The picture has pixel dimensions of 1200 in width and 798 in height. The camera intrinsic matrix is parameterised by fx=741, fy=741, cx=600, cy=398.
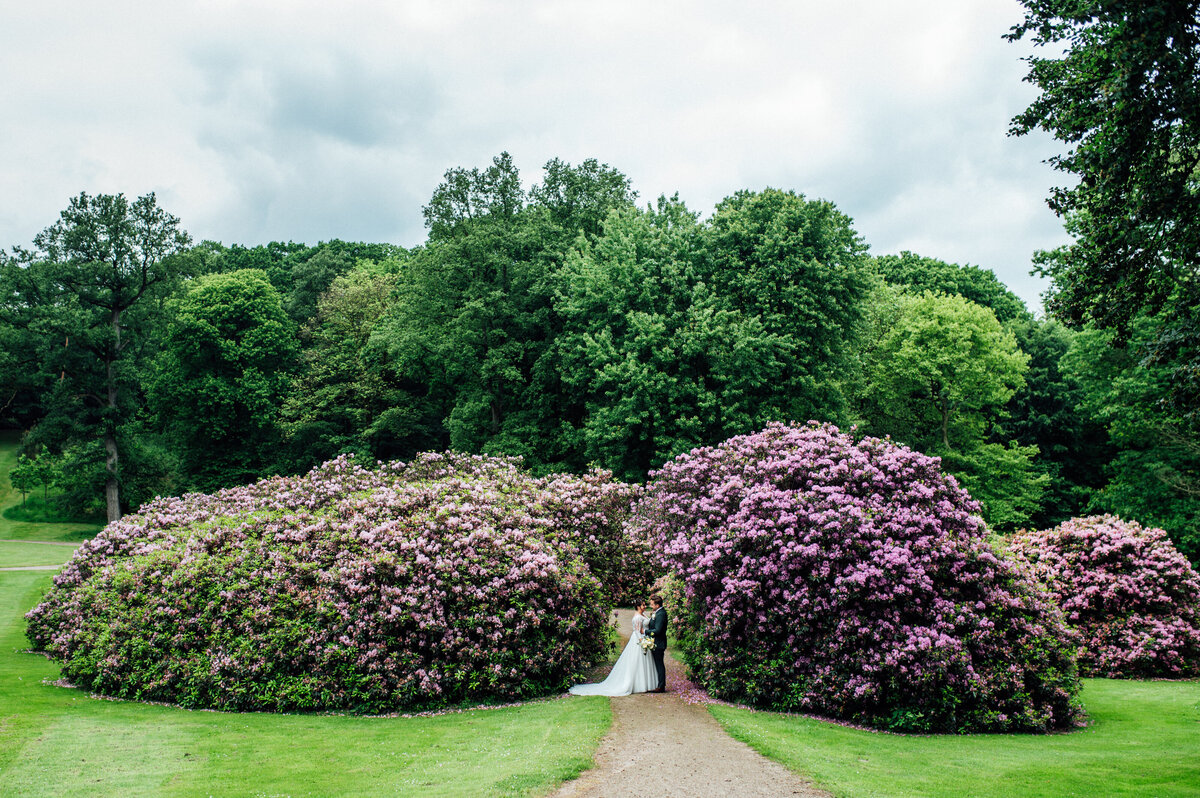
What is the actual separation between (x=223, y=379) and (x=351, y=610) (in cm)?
4101

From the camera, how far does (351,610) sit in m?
15.5

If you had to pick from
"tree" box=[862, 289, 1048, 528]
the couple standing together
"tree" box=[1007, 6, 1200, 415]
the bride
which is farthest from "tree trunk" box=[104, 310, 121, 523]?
"tree" box=[1007, 6, 1200, 415]

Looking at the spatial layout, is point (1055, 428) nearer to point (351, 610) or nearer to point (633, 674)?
point (633, 674)

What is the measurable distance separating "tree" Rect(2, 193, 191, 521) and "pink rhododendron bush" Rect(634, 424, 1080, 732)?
4431cm

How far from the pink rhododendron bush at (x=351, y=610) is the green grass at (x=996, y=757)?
440cm

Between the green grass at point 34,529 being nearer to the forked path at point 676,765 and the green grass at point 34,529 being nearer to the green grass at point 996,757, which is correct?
the forked path at point 676,765

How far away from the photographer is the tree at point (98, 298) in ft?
148

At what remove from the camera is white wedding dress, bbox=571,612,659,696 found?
16188mm

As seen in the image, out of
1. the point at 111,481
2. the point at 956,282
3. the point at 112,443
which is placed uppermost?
the point at 956,282

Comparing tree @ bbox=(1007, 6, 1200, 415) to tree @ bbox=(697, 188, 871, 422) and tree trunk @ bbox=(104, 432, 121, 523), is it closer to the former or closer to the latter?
tree @ bbox=(697, 188, 871, 422)

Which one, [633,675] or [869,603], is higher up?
[869,603]

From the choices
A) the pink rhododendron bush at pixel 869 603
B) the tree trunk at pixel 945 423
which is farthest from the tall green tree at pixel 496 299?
the pink rhododendron bush at pixel 869 603

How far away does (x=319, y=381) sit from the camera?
165 ft

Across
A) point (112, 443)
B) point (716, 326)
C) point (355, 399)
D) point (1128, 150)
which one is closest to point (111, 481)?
point (112, 443)
